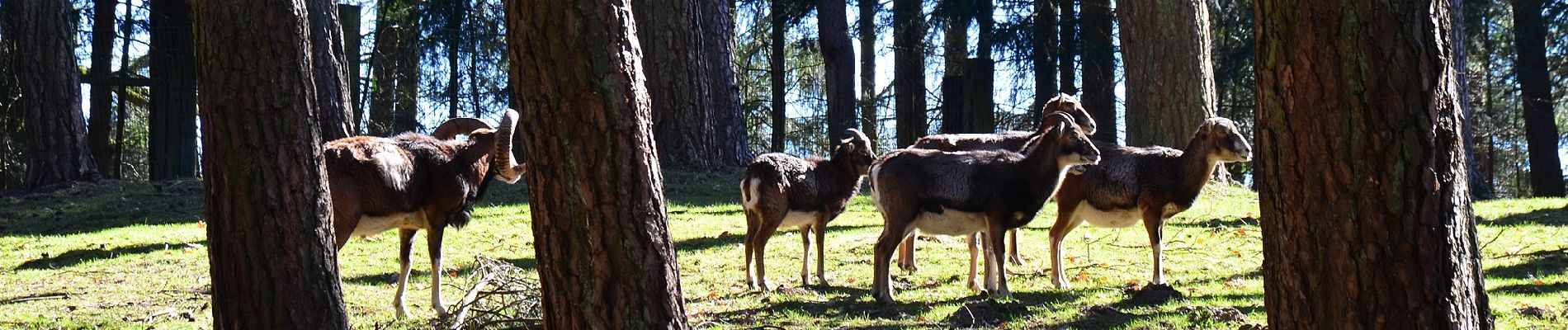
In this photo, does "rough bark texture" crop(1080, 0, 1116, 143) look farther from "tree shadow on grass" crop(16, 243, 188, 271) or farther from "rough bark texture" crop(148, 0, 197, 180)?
"tree shadow on grass" crop(16, 243, 188, 271)

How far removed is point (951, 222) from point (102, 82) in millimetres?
15823

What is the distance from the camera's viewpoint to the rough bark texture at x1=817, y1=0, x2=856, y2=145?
24078mm

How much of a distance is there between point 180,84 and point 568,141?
16294 millimetres

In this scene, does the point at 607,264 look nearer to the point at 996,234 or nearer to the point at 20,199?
the point at 996,234

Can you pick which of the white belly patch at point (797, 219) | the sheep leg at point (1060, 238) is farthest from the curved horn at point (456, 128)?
the sheep leg at point (1060, 238)

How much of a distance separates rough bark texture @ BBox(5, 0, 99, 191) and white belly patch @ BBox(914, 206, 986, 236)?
12.6 m

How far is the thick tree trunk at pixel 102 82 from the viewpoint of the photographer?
2092 centimetres

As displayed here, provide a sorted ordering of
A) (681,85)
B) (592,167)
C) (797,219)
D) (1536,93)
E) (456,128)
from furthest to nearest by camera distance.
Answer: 1. (1536,93)
2. (681,85)
3. (456,128)
4. (797,219)
5. (592,167)

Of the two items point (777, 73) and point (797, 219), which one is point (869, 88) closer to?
point (777, 73)

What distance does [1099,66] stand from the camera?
84.5 ft

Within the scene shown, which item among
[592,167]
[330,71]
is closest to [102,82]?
[330,71]

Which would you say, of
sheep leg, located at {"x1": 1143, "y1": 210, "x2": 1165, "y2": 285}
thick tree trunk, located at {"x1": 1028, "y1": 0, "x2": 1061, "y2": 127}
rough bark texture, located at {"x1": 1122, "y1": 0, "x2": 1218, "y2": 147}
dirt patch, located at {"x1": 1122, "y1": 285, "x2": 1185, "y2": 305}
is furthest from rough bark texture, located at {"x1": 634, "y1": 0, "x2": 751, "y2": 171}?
dirt patch, located at {"x1": 1122, "y1": 285, "x2": 1185, "y2": 305}

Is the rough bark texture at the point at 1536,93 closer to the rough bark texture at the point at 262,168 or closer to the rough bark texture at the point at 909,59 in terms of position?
the rough bark texture at the point at 909,59

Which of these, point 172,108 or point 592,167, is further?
point 172,108
